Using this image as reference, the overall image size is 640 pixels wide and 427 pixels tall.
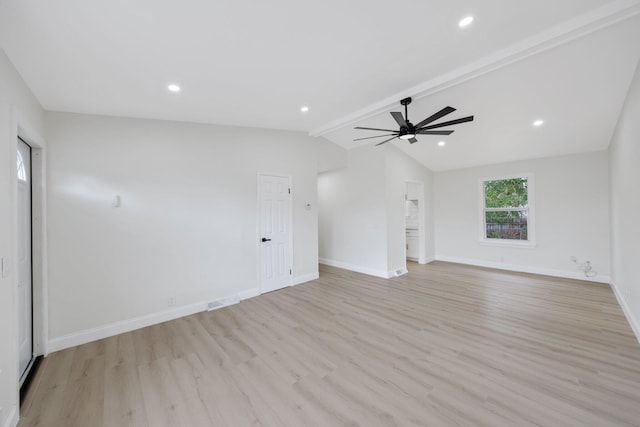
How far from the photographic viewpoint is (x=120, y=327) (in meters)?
2.98

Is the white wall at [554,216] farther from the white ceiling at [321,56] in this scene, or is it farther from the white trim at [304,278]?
the white trim at [304,278]

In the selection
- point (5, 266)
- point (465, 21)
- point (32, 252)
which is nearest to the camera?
point (5, 266)

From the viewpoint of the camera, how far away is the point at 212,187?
12.2 feet

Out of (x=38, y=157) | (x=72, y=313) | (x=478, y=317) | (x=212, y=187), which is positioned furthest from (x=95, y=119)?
(x=478, y=317)

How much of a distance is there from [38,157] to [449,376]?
443 cm

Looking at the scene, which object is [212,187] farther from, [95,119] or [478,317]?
[478,317]

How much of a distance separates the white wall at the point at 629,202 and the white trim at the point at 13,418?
17.7 feet

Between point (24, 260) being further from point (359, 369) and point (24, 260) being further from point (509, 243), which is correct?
point (509, 243)

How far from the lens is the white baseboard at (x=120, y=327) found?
105 inches

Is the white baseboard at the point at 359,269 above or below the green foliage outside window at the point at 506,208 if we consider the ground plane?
below

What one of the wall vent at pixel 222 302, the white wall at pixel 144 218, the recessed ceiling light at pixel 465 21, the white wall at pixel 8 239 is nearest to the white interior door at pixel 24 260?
the white wall at pixel 144 218

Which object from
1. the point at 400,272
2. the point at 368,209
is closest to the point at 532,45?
the point at 368,209

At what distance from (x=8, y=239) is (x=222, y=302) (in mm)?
2434

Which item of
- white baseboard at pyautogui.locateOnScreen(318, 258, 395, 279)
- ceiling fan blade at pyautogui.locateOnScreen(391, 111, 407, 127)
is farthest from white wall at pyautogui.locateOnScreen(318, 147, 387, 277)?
ceiling fan blade at pyautogui.locateOnScreen(391, 111, 407, 127)
